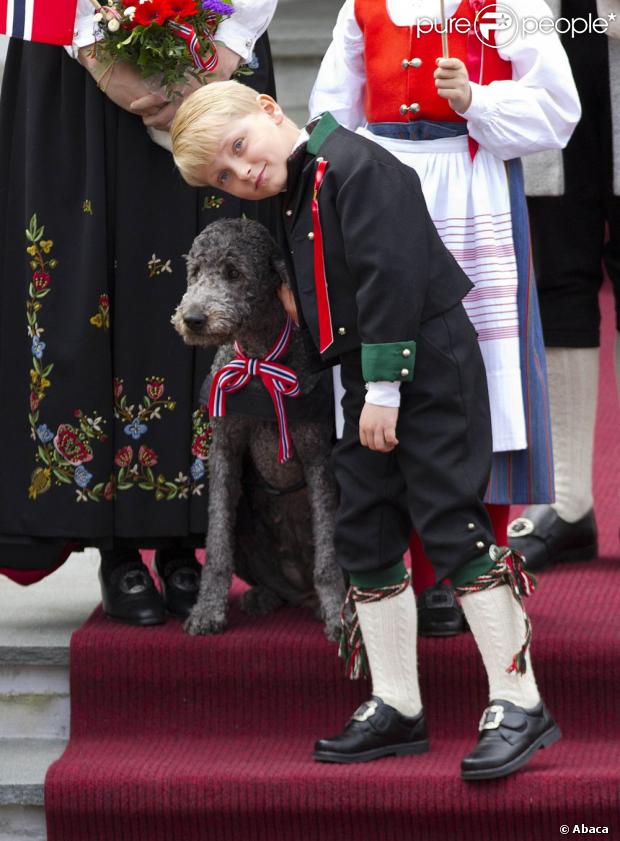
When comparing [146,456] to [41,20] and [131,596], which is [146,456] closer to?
[131,596]

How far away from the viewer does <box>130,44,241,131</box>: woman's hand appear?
9.44 ft

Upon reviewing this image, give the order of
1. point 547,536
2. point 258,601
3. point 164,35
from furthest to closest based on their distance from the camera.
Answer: point 547,536
point 258,601
point 164,35

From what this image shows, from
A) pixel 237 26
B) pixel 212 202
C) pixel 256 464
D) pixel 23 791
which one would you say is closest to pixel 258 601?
pixel 256 464

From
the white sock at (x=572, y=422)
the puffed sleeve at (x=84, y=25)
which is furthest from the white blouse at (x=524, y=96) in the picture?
the white sock at (x=572, y=422)

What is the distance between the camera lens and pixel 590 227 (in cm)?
332

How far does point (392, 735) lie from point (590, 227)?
1279 mm

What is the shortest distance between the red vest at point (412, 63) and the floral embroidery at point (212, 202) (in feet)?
1.30

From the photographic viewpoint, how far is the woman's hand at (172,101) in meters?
2.88

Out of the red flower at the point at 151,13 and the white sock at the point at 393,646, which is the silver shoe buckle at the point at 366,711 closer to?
the white sock at the point at 393,646

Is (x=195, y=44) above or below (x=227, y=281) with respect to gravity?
above

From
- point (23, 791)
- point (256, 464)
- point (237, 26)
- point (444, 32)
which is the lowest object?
point (23, 791)

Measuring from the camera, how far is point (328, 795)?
2.66m

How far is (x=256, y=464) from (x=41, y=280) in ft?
1.93

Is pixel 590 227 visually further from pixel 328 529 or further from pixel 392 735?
pixel 392 735
